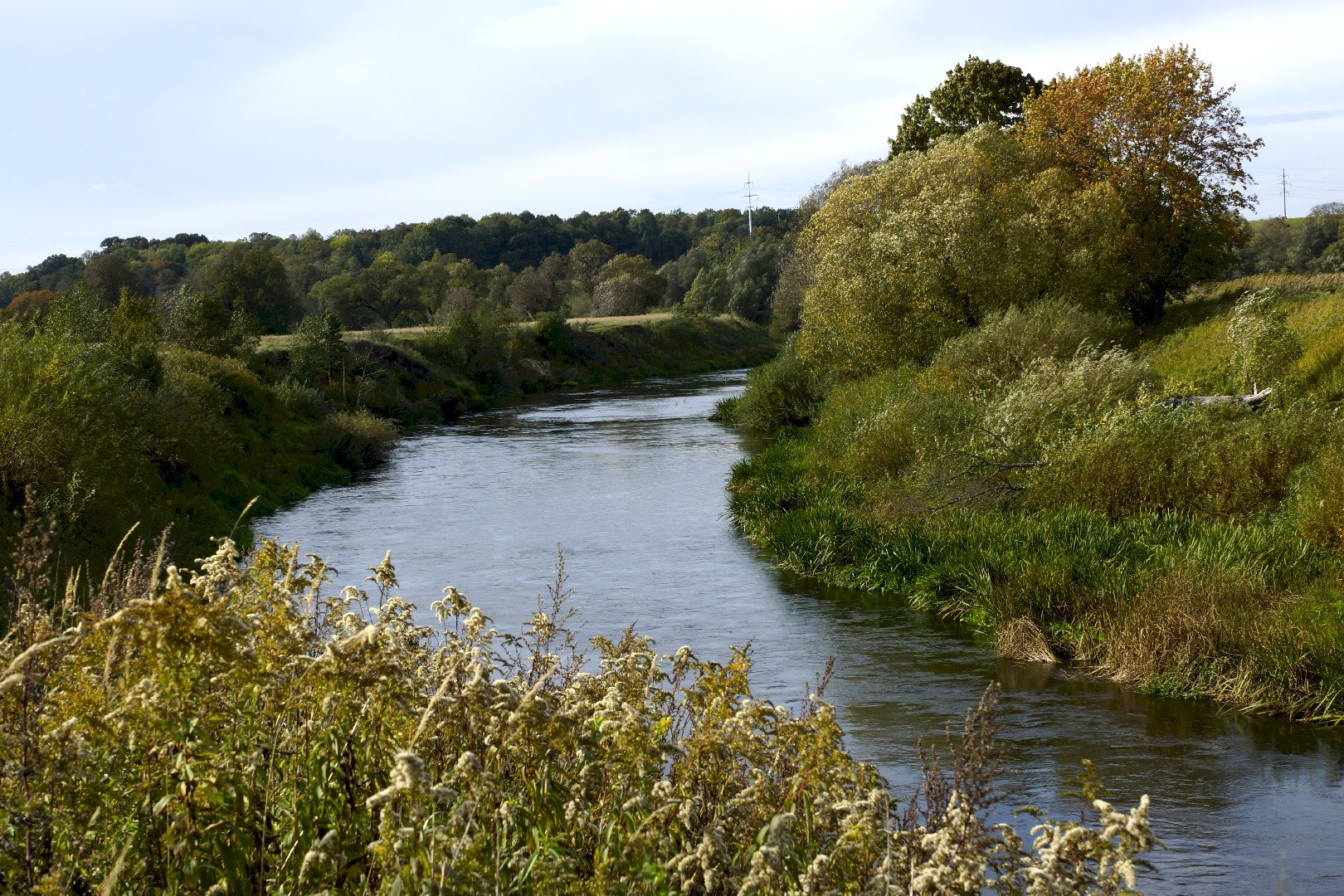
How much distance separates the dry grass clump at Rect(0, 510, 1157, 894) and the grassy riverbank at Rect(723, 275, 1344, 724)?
295 inches

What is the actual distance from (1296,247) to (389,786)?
8243cm

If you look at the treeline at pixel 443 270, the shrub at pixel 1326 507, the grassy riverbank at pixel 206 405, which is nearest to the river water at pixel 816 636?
the grassy riverbank at pixel 206 405

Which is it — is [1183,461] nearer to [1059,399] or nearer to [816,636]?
[1059,399]

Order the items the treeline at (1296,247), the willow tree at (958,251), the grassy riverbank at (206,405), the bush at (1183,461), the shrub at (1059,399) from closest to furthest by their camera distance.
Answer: the bush at (1183,461), the grassy riverbank at (206,405), the shrub at (1059,399), the willow tree at (958,251), the treeline at (1296,247)

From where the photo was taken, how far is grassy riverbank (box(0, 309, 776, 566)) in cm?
1566

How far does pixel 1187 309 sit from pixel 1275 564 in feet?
76.6

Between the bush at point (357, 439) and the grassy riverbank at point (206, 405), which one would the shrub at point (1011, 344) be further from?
the bush at point (357, 439)

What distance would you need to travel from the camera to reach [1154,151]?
108 ft

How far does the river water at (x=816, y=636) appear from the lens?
8.20 m

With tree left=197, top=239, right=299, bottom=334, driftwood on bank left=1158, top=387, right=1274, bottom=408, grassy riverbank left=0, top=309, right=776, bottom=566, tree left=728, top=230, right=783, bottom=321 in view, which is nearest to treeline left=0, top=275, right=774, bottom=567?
grassy riverbank left=0, top=309, right=776, bottom=566

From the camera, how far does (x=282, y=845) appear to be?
394 centimetres

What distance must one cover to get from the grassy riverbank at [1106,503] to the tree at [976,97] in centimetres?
1741

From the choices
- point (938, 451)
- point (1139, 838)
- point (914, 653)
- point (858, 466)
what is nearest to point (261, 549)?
point (1139, 838)

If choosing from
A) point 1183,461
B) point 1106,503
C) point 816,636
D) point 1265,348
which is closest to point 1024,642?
point 816,636
